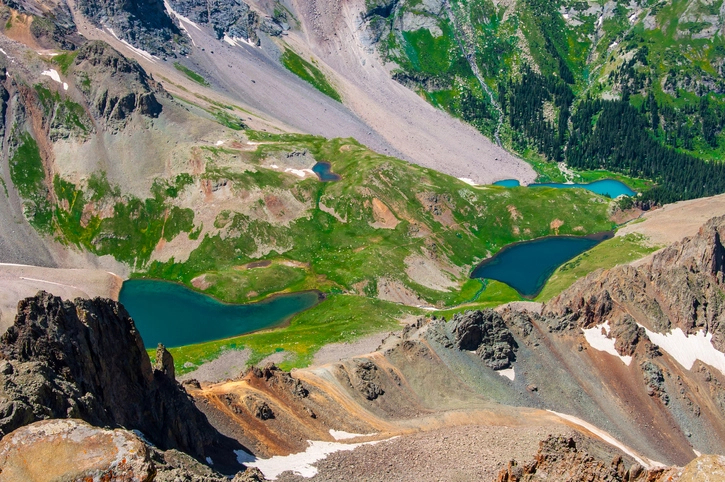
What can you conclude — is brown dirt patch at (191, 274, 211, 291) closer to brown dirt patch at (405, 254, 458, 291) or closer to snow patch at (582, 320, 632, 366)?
brown dirt patch at (405, 254, 458, 291)

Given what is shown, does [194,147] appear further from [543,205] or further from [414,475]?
Answer: [414,475]

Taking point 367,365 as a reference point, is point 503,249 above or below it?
below

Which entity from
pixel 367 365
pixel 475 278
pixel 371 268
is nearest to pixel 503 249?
pixel 475 278

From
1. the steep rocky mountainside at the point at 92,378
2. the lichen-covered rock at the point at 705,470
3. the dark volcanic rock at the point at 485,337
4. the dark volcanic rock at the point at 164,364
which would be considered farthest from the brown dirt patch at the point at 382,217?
the lichen-covered rock at the point at 705,470

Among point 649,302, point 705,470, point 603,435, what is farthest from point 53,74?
point 705,470

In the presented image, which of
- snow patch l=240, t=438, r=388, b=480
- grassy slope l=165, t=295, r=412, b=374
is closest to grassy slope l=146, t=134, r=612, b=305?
grassy slope l=165, t=295, r=412, b=374

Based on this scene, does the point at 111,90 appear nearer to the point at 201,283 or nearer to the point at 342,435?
the point at 201,283

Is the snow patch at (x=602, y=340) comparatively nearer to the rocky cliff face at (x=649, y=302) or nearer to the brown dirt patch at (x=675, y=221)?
the rocky cliff face at (x=649, y=302)
